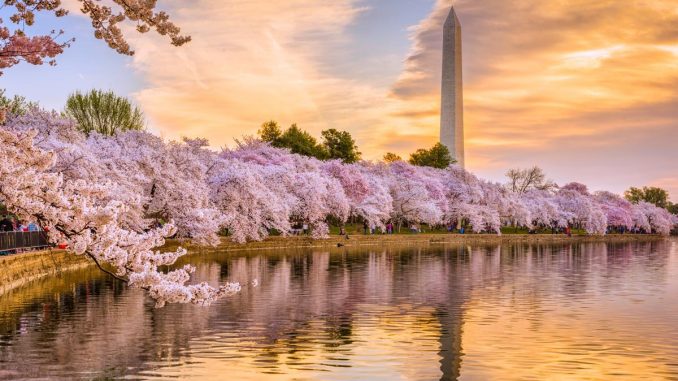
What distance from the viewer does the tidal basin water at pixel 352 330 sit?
54.5 feet

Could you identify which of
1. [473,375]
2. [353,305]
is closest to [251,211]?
[353,305]

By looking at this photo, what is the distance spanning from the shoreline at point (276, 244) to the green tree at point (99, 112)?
25.6 metres

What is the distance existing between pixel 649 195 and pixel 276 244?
12489cm

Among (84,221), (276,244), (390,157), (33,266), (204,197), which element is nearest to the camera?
(84,221)

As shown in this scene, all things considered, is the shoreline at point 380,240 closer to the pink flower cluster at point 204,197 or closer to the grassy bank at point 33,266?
the pink flower cluster at point 204,197

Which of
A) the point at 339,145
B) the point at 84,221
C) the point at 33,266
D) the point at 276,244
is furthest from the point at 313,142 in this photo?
the point at 84,221

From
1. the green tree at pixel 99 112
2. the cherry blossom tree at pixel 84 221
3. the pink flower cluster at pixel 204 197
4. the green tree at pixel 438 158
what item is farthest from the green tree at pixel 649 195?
the cherry blossom tree at pixel 84 221

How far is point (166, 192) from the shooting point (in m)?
51.1

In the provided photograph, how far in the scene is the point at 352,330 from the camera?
71.4 feet

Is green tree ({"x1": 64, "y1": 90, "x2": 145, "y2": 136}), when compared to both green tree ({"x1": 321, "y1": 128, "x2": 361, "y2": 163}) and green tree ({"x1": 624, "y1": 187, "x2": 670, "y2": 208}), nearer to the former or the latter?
green tree ({"x1": 321, "y1": 128, "x2": 361, "y2": 163})

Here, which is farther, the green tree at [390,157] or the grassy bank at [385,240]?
the green tree at [390,157]

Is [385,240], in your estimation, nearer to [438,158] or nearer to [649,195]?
[438,158]

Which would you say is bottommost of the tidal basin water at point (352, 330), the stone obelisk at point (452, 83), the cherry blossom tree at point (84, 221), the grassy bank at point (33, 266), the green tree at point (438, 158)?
the tidal basin water at point (352, 330)

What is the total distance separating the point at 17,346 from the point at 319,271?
912 inches
